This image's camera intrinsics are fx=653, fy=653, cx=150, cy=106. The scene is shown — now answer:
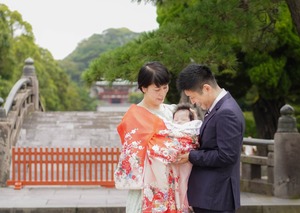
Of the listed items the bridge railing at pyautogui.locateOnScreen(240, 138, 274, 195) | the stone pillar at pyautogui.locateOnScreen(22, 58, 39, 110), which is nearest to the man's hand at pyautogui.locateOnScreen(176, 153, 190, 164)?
the bridge railing at pyautogui.locateOnScreen(240, 138, 274, 195)

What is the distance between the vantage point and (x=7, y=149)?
11.4m

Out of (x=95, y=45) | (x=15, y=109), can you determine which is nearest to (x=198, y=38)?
(x=15, y=109)

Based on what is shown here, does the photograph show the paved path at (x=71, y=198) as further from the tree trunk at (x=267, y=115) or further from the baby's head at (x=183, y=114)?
the tree trunk at (x=267, y=115)

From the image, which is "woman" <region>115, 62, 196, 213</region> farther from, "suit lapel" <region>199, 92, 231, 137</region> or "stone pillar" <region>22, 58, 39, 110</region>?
"stone pillar" <region>22, 58, 39, 110</region>

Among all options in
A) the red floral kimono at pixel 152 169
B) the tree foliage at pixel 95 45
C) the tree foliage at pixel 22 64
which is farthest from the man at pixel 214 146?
the tree foliage at pixel 95 45

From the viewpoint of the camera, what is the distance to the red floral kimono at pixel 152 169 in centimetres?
445

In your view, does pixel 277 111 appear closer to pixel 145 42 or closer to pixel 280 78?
pixel 280 78

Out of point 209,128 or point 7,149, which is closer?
point 209,128

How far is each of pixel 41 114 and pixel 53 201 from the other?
373 inches

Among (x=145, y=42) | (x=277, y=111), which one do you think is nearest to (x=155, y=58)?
(x=145, y=42)

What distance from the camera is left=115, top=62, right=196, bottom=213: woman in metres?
4.45

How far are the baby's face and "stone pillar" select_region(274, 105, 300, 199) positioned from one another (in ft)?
16.2

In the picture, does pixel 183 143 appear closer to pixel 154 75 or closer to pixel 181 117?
pixel 181 117

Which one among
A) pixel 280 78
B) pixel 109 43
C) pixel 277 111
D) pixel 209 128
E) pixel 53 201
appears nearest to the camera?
pixel 209 128
